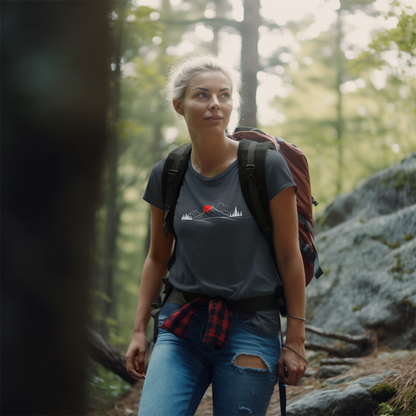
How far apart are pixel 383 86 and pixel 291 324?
1387 cm

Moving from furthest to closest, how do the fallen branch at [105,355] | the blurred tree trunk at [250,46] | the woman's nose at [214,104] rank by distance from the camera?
the blurred tree trunk at [250,46]
the fallen branch at [105,355]
the woman's nose at [214,104]

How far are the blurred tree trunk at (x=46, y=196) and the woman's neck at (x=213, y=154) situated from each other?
650 mm

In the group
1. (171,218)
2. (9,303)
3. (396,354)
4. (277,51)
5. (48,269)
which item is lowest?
(396,354)

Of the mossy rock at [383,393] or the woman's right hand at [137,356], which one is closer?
the woman's right hand at [137,356]

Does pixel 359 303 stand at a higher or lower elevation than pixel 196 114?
lower

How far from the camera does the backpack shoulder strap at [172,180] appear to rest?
238 centimetres

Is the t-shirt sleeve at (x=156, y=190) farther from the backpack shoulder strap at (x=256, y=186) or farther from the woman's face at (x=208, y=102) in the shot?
the backpack shoulder strap at (x=256, y=186)

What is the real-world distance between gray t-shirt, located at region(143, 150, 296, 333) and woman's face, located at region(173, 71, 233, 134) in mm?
351

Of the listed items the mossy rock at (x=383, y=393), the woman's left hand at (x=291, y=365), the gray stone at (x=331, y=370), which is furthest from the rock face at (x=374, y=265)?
the woman's left hand at (x=291, y=365)

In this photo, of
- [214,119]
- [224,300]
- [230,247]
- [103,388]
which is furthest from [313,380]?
[214,119]

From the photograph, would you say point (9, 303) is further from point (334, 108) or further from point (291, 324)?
point (334, 108)

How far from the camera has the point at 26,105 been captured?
71.4 inches

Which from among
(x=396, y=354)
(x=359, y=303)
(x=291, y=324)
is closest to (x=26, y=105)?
(x=291, y=324)

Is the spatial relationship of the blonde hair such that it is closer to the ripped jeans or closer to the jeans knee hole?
the ripped jeans
